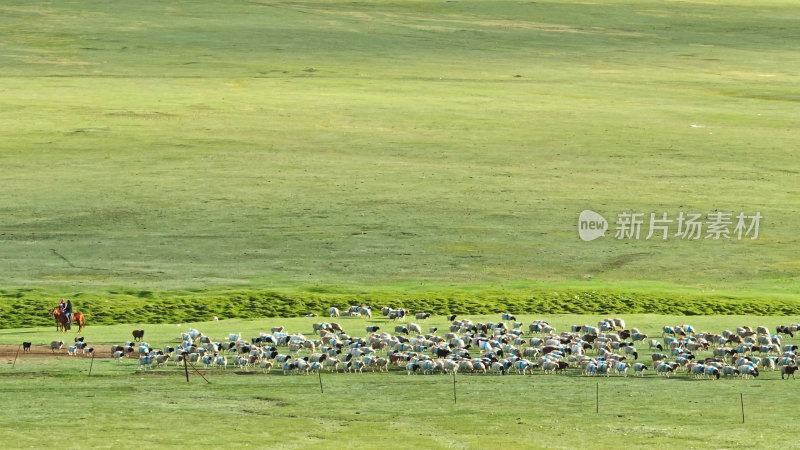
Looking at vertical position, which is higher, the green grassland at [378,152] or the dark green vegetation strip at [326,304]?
the green grassland at [378,152]

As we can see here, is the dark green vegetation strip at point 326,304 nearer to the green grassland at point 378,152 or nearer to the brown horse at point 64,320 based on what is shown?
the green grassland at point 378,152

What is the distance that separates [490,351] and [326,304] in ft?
41.6

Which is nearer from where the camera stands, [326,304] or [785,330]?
[785,330]

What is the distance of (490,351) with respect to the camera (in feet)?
118

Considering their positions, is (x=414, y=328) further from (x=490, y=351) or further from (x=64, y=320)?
(x=64, y=320)

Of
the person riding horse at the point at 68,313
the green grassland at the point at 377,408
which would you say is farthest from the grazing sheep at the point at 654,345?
the person riding horse at the point at 68,313

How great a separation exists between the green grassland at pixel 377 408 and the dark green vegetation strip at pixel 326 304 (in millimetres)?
10020

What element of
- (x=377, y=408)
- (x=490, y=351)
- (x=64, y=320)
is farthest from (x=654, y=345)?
(x=64, y=320)

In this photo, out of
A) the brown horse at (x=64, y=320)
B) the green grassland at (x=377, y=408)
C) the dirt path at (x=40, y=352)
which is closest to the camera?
the green grassland at (x=377, y=408)

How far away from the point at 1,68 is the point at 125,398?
8092cm

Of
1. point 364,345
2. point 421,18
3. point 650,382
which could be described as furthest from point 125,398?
point 421,18

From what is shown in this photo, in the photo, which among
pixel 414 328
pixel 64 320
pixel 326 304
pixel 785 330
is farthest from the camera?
pixel 326 304

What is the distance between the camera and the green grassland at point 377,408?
2656 centimetres

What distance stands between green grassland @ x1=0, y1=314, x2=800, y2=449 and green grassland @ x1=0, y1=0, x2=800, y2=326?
50.7 ft
